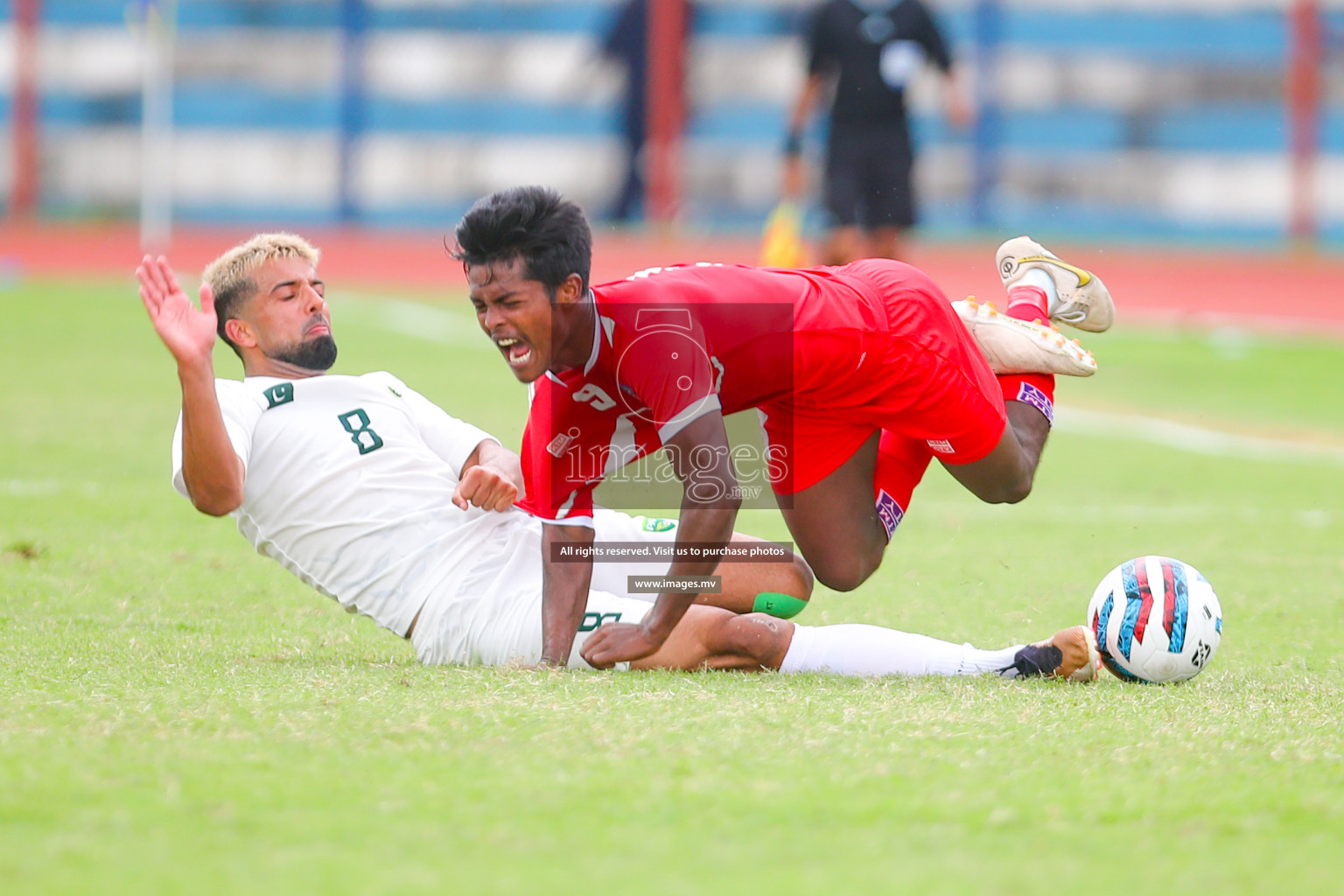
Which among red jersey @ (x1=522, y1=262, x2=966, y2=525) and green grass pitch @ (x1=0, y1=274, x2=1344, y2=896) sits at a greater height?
red jersey @ (x1=522, y1=262, x2=966, y2=525)

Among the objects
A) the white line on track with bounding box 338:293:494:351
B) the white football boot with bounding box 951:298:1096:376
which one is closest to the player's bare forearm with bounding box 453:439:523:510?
the white football boot with bounding box 951:298:1096:376

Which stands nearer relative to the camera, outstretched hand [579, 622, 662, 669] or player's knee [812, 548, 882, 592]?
outstretched hand [579, 622, 662, 669]

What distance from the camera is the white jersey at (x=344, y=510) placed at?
3957 mm

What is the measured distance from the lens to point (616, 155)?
2309cm

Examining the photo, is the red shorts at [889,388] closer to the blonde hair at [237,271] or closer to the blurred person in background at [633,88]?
the blonde hair at [237,271]

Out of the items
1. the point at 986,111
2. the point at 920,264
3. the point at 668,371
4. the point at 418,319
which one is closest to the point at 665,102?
A: the point at 986,111

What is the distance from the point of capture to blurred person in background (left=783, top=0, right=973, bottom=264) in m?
10.5

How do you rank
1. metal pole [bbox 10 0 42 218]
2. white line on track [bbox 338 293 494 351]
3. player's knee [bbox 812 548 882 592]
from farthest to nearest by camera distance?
metal pole [bbox 10 0 42 218] → white line on track [bbox 338 293 494 351] → player's knee [bbox 812 548 882 592]

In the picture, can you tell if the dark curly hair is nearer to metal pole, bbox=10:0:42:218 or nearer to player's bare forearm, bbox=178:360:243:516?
player's bare forearm, bbox=178:360:243:516

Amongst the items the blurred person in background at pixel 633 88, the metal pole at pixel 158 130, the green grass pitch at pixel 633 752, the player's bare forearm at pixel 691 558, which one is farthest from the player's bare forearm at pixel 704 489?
the blurred person in background at pixel 633 88

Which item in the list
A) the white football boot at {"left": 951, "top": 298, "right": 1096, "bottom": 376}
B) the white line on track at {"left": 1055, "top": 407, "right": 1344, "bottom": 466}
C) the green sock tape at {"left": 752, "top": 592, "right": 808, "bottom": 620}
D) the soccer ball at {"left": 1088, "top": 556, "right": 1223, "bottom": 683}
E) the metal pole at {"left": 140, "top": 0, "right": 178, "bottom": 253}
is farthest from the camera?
the metal pole at {"left": 140, "top": 0, "right": 178, "bottom": 253}

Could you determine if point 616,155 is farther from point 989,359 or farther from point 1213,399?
point 989,359

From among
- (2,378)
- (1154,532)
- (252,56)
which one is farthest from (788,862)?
(252,56)

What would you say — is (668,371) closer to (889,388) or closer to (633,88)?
(889,388)
